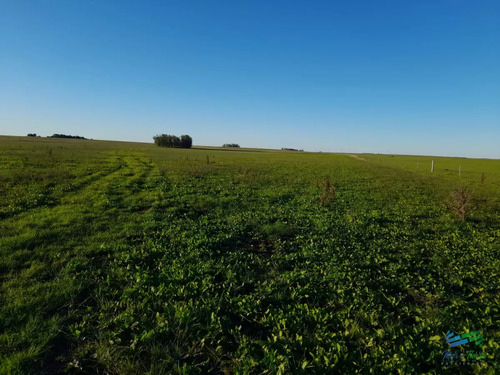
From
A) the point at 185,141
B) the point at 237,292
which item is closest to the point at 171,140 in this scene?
the point at 185,141

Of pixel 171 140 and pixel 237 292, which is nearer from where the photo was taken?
pixel 237 292

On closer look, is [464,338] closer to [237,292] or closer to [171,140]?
[237,292]

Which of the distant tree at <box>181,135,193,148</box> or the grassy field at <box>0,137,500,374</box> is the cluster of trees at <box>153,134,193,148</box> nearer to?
the distant tree at <box>181,135,193,148</box>

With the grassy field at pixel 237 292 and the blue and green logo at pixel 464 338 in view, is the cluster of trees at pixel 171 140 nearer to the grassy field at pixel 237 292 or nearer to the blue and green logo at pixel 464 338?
the grassy field at pixel 237 292

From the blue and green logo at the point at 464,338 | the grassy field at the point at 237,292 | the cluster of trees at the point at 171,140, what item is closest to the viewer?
the grassy field at the point at 237,292

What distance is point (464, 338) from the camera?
428 cm

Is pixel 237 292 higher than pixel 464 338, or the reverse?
pixel 464 338

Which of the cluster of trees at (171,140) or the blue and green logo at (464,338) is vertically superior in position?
the cluster of trees at (171,140)

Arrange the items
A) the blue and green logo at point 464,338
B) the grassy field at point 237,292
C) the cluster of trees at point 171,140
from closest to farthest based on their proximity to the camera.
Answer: the grassy field at point 237,292 → the blue and green logo at point 464,338 → the cluster of trees at point 171,140

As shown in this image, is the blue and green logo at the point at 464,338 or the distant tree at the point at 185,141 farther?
the distant tree at the point at 185,141

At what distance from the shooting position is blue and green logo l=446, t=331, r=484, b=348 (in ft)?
13.6

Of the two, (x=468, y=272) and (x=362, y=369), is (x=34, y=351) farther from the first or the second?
(x=468, y=272)

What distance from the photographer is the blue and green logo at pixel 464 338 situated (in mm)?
4160

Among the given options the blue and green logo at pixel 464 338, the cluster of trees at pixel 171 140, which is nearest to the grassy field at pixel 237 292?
the blue and green logo at pixel 464 338
